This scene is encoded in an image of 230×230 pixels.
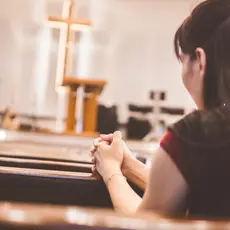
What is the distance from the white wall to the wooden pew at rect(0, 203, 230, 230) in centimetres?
762

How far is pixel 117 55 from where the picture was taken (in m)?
8.57

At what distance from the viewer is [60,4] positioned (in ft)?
25.6

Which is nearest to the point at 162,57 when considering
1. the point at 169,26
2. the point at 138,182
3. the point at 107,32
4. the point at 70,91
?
the point at 169,26

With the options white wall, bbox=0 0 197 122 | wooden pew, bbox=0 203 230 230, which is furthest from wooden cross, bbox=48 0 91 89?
white wall, bbox=0 0 197 122

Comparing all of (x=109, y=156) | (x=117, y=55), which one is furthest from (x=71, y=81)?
(x=117, y=55)

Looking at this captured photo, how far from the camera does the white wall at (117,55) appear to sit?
27.0 ft

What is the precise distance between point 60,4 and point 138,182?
6750 millimetres

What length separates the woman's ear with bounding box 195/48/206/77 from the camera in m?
1.06

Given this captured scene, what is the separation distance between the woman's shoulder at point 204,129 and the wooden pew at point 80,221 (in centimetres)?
37

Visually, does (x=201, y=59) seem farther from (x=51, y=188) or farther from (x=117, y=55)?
(x=117, y=55)

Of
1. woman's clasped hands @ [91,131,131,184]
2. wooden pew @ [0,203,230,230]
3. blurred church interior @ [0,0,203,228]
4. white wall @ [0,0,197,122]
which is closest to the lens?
wooden pew @ [0,203,230,230]

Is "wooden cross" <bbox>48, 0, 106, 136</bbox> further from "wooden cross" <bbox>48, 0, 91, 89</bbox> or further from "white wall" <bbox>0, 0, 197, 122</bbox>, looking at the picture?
"white wall" <bbox>0, 0, 197, 122</bbox>

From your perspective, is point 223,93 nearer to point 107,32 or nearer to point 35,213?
point 35,213

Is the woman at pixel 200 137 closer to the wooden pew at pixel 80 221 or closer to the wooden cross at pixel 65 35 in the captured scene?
the wooden pew at pixel 80 221
